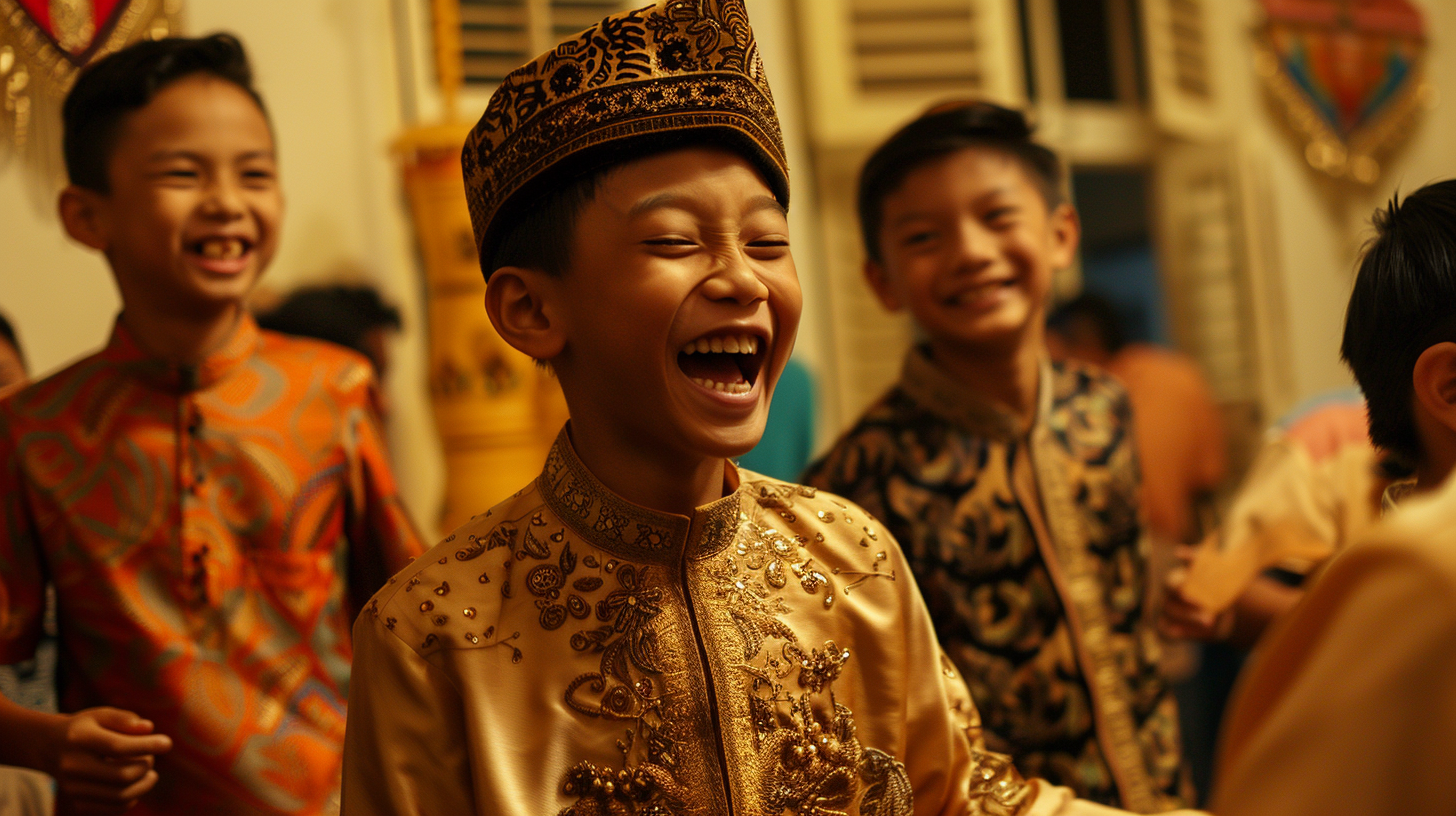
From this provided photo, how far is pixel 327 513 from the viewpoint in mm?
1784

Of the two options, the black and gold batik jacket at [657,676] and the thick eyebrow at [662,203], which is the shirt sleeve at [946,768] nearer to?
the black and gold batik jacket at [657,676]

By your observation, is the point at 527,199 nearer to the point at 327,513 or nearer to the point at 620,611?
the point at 620,611

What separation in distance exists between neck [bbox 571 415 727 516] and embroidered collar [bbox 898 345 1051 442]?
870 millimetres

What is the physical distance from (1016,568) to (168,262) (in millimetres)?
1390

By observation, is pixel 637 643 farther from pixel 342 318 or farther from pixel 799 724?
pixel 342 318

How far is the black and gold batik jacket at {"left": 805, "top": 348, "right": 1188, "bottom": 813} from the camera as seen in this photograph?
192 cm

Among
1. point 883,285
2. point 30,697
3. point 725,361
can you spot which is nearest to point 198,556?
point 30,697

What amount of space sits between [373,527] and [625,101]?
93 cm

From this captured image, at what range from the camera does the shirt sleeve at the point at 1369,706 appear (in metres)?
0.52

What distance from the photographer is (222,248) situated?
70.1 inches

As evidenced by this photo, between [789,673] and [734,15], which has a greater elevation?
[734,15]

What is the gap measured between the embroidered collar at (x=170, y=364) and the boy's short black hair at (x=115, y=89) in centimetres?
23

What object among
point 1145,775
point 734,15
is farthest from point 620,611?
point 1145,775

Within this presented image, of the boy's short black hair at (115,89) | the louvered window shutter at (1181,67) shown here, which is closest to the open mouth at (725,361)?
the boy's short black hair at (115,89)
